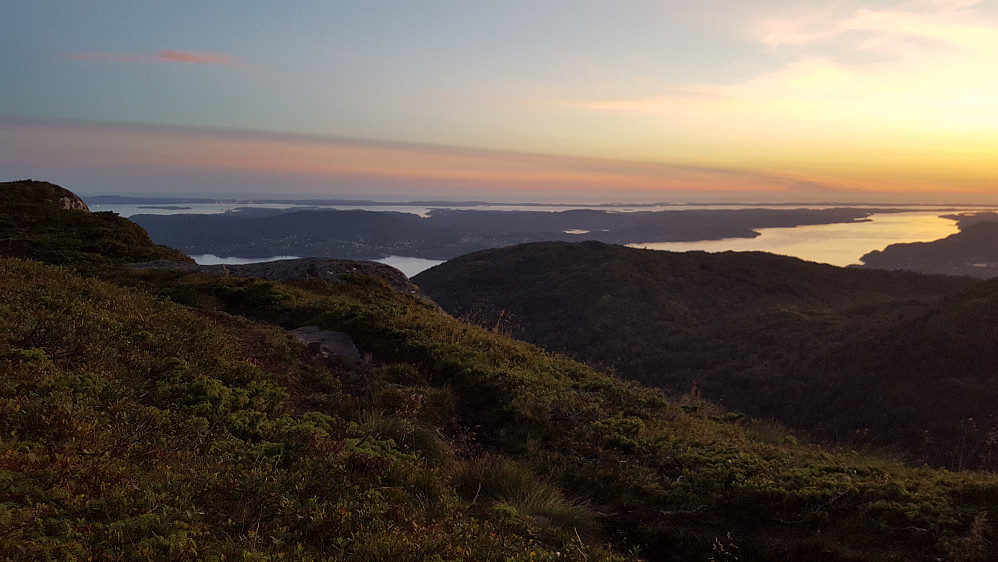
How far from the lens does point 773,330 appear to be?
134ft

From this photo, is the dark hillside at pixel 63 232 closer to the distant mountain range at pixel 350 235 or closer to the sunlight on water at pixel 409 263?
the sunlight on water at pixel 409 263

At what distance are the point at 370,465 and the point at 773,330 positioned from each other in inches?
1658

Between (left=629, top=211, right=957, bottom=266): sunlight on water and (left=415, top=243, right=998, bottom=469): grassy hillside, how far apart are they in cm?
3374

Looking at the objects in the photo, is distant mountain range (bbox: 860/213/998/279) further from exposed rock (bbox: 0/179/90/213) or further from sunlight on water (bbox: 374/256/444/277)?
exposed rock (bbox: 0/179/90/213)

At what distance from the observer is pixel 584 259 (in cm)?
7388

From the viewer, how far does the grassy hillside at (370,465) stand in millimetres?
4164

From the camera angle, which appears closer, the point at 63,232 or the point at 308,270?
the point at 308,270

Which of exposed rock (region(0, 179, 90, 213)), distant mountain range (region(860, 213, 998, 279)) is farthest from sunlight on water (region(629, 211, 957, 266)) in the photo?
exposed rock (region(0, 179, 90, 213))

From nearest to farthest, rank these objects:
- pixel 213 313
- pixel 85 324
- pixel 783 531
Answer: pixel 783 531, pixel 85 324, pixel 213 313

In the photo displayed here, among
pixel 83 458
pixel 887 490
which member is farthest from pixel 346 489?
pixel 887 490

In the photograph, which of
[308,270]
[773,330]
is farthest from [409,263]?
[308,270]

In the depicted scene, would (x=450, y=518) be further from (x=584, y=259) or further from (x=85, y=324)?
(x=584, y=259)

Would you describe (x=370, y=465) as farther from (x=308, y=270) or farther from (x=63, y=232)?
(x=63, y=232)

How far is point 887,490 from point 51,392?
10.4 meters
